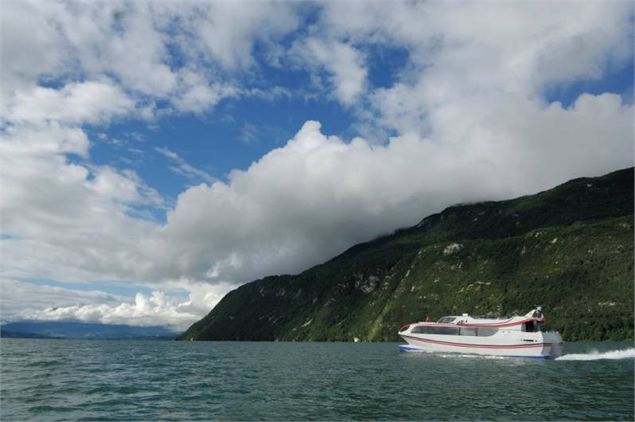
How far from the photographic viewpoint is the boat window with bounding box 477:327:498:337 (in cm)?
10191

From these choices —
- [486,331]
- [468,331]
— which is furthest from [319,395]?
[468,331]

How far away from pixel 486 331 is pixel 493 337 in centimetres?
220

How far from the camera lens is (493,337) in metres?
101

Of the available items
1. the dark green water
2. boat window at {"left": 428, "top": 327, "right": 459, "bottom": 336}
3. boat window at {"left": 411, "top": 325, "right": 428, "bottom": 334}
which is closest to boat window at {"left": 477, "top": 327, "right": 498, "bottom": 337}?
boat window at {"left": 428, "top": 327, "right": 459, "bottom": 336}

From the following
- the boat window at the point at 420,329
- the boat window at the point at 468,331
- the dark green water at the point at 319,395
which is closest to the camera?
the dark green water at the point at 319,395

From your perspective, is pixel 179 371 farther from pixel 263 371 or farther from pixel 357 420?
pixel 357 420

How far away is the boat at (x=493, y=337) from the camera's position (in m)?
94.4

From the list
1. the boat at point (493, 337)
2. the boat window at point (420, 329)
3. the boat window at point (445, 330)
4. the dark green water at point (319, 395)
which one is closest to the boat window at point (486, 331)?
the boat at point (493, 337)

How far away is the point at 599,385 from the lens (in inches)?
1855

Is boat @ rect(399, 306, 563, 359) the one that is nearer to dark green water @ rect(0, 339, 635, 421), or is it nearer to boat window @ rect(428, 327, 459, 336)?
boat window @ rect(428, 327, 459, 336)

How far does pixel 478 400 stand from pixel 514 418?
717 cm

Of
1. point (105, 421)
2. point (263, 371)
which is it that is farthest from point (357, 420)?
point (263, 371)

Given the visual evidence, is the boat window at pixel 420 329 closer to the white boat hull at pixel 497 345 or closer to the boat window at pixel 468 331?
the white boat hull at pixel 497 345

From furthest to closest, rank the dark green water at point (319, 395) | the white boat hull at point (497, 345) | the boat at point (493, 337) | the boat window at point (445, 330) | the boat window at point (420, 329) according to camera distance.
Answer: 1. the boat window at point (420, 329)
2. the boat window at point (445, 330)
3. the boat at point (493, 337)
4. the white boat hull at point (497, 345)
5. the dark green water at point (319, 395)
